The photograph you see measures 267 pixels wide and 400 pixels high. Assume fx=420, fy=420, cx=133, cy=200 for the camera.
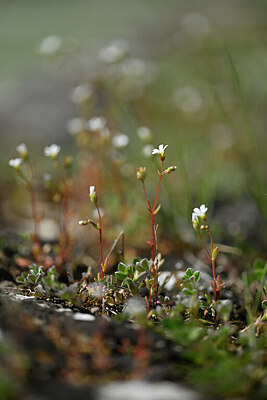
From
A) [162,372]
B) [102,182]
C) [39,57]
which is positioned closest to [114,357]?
[162,372]

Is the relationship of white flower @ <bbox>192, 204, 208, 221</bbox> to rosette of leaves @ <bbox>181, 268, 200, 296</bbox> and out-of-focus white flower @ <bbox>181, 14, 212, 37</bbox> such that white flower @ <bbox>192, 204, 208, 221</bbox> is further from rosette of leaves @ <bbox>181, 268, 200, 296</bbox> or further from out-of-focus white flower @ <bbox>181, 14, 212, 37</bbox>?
out-of-focus white flower @ <bbox>181, 14, 212, 37</bbox>

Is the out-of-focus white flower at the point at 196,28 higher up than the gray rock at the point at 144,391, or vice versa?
the out-of-focus white flower at the point at 196,28

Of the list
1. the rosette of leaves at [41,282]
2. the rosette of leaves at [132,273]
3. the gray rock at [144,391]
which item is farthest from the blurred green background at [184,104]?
the gray rock at [144,391]

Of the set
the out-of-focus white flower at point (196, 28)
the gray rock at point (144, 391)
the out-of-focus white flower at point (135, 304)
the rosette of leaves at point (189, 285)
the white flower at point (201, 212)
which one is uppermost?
the out-of-focus white flower at point (196, 28)

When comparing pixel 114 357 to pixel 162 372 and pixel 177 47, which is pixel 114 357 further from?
pixel 177 47

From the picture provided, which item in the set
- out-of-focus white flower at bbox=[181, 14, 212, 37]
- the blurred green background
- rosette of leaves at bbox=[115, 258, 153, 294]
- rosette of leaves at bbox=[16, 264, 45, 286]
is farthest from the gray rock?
out-of-focus white flower at bbox=[181, 14, 212, 37]

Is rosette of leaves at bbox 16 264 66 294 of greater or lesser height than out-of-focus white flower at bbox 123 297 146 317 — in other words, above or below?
above

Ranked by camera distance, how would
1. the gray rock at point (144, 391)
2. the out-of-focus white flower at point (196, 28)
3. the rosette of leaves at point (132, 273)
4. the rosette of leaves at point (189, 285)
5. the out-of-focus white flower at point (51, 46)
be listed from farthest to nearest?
the out-of-focus white flower at point (196, 28) → the out-of-focus white flower at point (51, 46) → the rosette of leaves at point (132, 273) → the rosette of leaves at point (189, 285) → the gray rock at point (144, 391)

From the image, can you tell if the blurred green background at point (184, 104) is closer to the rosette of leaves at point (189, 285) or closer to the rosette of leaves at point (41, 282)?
the rosette of leaves at point (189, 285)

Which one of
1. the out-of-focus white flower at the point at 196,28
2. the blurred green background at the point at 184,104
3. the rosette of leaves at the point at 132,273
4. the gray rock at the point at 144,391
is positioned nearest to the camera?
the gray rock at the point at 144,391
